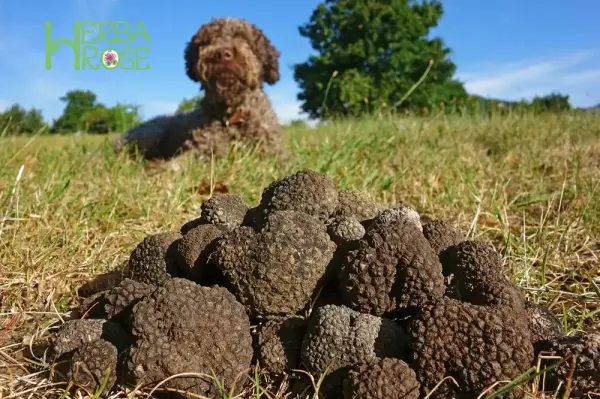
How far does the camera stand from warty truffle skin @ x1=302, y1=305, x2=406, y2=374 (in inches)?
54.6

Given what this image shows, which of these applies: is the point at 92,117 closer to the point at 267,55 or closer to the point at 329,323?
the point at 267,55

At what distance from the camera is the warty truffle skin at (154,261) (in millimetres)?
1771

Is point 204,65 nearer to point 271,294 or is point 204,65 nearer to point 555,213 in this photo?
point 555,213

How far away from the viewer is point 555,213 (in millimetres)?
3084

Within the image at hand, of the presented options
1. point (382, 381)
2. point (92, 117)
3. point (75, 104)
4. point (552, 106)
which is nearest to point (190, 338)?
point (382, 381)

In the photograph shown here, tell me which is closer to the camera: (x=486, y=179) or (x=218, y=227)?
(x=218, y=227)

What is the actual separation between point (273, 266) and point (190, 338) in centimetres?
31

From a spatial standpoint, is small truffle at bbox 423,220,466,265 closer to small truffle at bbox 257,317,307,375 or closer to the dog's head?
small truffle at bbox 257,317,307,375

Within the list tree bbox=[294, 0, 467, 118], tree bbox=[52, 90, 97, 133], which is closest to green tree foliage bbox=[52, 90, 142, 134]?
tree bbox=[52, 90, 97, 133]

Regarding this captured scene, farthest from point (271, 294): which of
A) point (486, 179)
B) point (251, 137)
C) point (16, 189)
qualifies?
point (251, 137)

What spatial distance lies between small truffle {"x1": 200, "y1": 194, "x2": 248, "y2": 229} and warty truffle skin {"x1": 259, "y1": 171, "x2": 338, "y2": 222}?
4.3 inches

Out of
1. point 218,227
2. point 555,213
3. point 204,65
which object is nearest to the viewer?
point 218,227

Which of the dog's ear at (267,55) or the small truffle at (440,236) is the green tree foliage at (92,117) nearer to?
the dog's ear at (267,55)

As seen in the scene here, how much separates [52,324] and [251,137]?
152 inches
